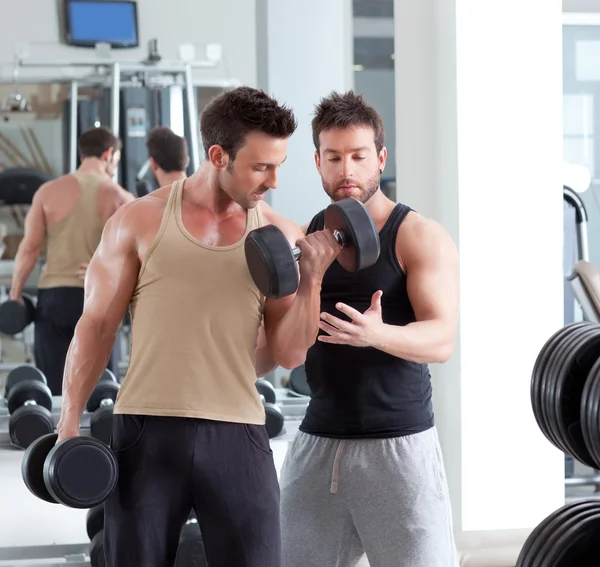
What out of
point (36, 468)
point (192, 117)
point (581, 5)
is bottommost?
point (36, 468)

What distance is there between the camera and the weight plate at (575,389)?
1147 millimetres

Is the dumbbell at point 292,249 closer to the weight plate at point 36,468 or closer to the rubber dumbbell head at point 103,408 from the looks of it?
the weight plate at point 36,468

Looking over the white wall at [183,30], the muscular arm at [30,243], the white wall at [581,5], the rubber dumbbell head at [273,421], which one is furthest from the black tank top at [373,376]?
the white wall at [183,30]

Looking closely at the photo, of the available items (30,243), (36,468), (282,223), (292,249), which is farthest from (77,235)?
(292,249)

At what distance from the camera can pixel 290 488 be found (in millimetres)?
1925

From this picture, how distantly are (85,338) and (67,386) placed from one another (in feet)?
0.32

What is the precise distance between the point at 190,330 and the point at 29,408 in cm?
230

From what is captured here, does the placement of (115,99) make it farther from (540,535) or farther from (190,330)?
(540,535)

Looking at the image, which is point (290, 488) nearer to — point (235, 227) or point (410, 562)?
point (410, 562)

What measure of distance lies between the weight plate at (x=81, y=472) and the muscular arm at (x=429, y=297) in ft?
1.79

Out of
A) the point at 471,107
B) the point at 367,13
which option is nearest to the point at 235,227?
the point at 471,107

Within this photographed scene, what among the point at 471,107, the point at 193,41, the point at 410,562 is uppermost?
the point at 193,41

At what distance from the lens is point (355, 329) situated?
1635 mm

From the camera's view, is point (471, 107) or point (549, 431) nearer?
point (549, 431)
